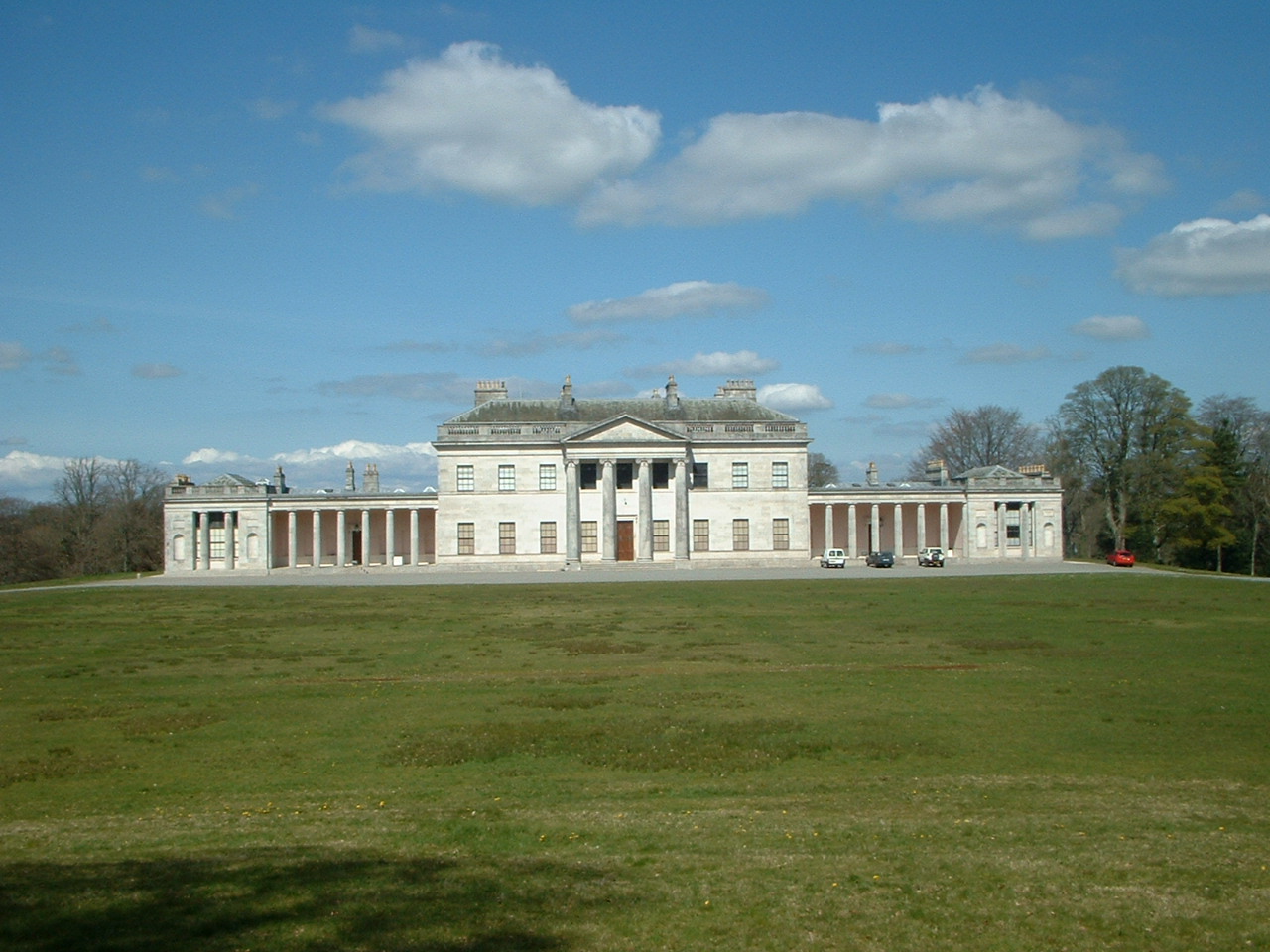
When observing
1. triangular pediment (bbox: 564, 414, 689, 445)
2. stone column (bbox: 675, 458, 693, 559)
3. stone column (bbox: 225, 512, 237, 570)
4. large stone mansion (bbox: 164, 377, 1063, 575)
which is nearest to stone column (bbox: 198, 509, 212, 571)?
large stone mansion (bbox: 164, 377, 1063, 575)

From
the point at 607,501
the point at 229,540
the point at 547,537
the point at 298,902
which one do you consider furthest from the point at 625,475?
the point at 298,902

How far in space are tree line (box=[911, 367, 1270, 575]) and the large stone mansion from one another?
21.3ft

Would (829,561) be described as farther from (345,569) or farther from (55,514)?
(55,514)

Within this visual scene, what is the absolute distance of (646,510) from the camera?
70250mm

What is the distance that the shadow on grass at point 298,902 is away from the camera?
7621 millimetres

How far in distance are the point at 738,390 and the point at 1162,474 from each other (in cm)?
2920

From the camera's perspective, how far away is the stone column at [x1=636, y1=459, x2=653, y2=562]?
70.1m

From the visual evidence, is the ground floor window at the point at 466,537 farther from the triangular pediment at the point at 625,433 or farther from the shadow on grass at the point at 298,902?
the shadow on grass at the point at 298,902

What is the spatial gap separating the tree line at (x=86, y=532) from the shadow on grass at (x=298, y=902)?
276 feet

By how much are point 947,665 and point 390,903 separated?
16.2m

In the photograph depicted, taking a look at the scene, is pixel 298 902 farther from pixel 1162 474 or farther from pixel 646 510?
pixel 1162 474

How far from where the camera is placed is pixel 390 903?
8391 mm

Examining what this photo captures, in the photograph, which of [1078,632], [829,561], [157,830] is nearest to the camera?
[157,830]

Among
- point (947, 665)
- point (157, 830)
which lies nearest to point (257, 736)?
point (157, 830)
